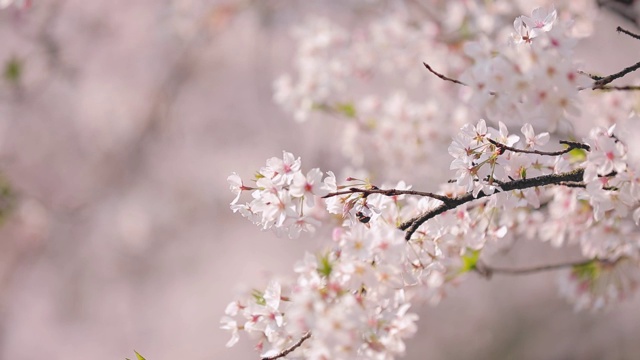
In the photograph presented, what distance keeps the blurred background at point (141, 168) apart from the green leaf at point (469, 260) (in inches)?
79.0

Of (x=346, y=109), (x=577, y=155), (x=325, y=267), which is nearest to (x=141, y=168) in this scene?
(x=346, y=109)

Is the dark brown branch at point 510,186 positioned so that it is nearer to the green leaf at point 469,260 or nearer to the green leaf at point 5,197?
the green leaf at point 469,260

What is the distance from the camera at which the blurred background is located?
3139 millimetres

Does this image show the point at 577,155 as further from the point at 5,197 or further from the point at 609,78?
the point at 5,197

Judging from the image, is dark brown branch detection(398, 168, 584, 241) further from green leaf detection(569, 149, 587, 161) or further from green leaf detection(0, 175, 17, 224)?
green leaf detection(0, 175, 17, 224)

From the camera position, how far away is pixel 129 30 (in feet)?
11.2

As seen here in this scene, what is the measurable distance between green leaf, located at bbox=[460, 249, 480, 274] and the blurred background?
201 cm

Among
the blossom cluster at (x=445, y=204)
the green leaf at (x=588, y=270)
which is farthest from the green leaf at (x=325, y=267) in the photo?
the green leaf at (x=588, y=270)

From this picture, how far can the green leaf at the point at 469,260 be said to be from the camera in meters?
1.01

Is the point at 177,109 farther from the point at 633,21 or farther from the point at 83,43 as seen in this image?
the point at 633,21

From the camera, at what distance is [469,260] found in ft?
3.34

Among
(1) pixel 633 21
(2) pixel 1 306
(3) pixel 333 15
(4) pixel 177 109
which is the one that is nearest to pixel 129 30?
(4) pixel 177 109

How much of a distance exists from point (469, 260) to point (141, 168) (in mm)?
2600

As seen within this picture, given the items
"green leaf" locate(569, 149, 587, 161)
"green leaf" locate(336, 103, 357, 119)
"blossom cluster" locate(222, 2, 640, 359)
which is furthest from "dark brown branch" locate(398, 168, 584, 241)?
"green leaf" locate(336, 103, 357, 119)
